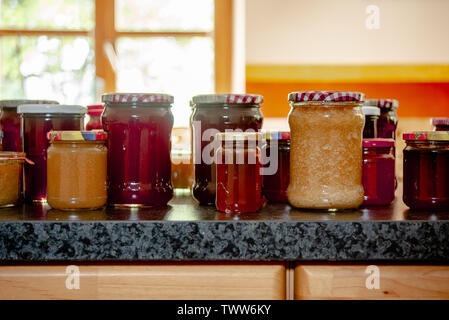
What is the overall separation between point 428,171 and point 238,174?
317 mm

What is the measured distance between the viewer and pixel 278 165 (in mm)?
876

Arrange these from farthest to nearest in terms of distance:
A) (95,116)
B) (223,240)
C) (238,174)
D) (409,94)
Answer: (409,94) → (95,116) → (238,174) → (223,240)

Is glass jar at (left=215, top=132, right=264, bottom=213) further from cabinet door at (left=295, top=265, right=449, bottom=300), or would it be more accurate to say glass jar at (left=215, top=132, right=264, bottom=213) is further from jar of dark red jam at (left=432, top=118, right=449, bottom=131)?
jar of dark red jam at (left=432, top=118, right=449, bottom=131)

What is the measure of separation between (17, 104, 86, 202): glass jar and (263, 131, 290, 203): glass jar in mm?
371

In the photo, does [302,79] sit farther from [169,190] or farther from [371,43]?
[169,190]

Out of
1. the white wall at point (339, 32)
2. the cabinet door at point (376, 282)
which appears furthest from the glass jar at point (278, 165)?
the white wall at point (339, 32)

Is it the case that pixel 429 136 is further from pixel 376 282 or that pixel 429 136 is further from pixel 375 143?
pixel 376 282

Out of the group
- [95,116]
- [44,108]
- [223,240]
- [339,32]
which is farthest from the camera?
[339,32]

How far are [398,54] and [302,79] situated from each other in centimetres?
52

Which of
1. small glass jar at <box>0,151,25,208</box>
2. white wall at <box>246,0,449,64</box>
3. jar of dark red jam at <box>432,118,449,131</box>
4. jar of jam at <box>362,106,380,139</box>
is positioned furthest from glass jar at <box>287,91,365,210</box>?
white wall at <box>246,0,449,64</box>

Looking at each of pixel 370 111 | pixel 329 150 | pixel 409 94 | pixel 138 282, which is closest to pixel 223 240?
pixel 138 282

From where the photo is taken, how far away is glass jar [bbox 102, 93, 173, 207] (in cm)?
80

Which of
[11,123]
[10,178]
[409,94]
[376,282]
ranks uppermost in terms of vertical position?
[409,94]
